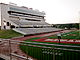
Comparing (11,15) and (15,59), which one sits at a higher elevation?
(11,15)

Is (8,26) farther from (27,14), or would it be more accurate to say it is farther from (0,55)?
(0,55)

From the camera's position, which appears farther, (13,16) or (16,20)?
(13,16)

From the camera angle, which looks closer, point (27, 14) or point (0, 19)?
point (0, 19)

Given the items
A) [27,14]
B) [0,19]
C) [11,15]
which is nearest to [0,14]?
[0,19]

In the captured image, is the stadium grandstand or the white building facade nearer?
the stadium grandstand

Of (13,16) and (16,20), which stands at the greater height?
(13,16)

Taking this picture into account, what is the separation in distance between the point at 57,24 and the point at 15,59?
56.5m

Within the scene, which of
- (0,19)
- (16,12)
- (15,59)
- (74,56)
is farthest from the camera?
(16,12)

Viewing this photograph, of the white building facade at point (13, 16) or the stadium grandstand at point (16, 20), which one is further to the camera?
the white building facade at point (13, 16)

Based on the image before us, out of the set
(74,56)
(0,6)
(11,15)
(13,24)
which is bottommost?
(74,56)

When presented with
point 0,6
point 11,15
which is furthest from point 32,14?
point 0,6

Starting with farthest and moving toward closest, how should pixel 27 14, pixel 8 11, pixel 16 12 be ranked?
pixel 27 14 → pixel 16 12 → pixel 8 11

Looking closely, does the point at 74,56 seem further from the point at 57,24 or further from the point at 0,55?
the point at 57,24

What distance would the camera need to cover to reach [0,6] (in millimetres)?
34000
